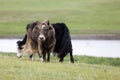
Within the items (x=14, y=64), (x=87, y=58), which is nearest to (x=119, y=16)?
(x=87, y=58)

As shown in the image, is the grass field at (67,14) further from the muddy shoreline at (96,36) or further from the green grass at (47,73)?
the green grass at (47,73)

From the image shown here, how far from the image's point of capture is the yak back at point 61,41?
66.6ft

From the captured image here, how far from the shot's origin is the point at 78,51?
33.5 metres

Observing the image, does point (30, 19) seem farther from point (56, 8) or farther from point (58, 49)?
point (58, 49)

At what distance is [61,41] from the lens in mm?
20422

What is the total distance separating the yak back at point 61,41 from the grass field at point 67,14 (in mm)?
29349

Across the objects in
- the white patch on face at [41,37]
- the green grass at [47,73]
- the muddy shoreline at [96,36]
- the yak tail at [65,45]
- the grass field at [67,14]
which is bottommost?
the grass field at [67,14]

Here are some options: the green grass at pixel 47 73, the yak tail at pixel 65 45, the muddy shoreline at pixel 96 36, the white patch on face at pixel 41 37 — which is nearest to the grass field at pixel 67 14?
the muddy shoreline at pixel 96 36

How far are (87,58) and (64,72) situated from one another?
46.4 feet

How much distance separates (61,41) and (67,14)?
1615 inches

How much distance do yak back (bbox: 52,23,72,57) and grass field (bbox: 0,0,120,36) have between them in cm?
2935

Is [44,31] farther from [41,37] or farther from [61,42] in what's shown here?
[61,42]

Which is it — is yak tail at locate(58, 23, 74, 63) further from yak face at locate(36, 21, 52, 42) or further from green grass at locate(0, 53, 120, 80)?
green grass at locate(0, 53, 120, 80)

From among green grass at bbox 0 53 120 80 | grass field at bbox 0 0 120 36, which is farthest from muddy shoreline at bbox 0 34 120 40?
green grass at bbox 0 53 120 80
